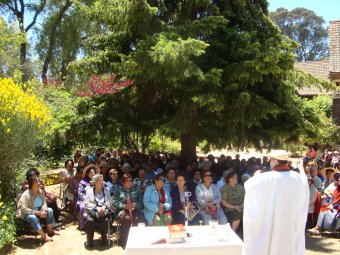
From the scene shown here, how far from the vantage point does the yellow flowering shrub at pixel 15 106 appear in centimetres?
786

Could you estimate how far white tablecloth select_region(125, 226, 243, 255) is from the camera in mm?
4871

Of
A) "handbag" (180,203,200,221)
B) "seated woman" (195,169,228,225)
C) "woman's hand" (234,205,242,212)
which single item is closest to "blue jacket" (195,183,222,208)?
"seated woman" (195,169,228,225)

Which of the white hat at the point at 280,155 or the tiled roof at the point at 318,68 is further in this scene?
the tiled roof at the point at 318,68

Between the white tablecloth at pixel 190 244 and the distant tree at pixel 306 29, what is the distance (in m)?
71.5

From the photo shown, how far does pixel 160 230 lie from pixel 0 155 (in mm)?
4260

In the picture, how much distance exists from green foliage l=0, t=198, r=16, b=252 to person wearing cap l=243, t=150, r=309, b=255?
4.28m

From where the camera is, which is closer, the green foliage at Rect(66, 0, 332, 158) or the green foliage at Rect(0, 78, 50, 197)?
the green foliage at Rect(0, 78, 50, 197)

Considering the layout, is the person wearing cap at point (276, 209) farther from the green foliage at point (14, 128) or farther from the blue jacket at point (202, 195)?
the green foliage at point (14, 128)

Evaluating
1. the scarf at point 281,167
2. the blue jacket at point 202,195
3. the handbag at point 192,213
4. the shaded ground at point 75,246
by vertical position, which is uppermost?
the scarf at point 281,167

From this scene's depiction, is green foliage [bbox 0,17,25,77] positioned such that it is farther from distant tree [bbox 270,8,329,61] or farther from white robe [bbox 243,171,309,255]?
distant tree [bbox 270,8,329,61]

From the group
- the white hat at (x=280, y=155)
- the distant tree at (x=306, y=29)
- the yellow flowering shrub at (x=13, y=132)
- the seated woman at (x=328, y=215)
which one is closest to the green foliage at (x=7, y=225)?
the yellow flowering shrub at (x=13, y=132)

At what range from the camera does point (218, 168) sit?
11102 millimetres

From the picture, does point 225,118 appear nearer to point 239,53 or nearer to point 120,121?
point 239,53

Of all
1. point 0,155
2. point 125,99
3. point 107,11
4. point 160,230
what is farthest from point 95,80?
point 160,230
